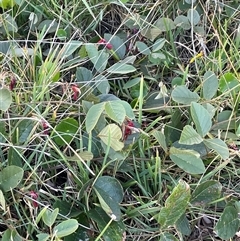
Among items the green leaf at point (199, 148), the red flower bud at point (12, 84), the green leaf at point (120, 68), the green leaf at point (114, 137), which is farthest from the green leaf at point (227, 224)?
the red flower bud at point (12, 84)

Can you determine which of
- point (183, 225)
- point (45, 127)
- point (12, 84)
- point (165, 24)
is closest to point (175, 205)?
Answer: point (183, 225)

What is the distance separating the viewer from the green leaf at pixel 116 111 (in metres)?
0.86

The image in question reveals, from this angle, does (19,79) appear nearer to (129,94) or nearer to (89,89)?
(89,89)

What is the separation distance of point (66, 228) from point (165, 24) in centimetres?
61

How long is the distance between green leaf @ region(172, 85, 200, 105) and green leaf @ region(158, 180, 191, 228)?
0.23 m

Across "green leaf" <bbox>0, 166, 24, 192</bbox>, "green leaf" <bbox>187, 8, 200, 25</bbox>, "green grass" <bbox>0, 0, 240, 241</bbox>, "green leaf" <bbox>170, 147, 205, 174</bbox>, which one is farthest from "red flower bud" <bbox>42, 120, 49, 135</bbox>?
"green leaf" <bbox>187, 8, 200, 25</bbox>

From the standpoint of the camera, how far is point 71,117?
0.99 m

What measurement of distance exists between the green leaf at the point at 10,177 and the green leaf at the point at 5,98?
0.38 ft

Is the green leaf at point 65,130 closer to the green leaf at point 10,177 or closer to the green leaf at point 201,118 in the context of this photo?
the green leaf at point 10,177

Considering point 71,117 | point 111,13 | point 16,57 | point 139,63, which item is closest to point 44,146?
point 71,117

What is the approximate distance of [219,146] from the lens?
35.5 inches

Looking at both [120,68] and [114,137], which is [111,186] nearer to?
[114,137]

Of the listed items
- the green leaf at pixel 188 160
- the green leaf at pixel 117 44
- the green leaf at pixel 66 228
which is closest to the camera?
the green leaf at pixel 66 228

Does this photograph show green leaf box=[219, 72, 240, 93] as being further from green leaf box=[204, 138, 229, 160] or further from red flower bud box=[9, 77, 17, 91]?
red flower bud box=[9, 77, 17, 91]
